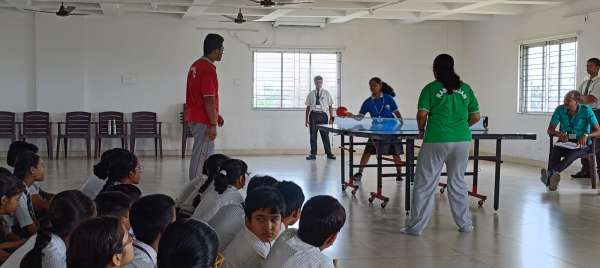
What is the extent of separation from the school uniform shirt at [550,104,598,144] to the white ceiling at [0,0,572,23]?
2.61 metres

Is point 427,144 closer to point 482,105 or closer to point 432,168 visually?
point 432,168

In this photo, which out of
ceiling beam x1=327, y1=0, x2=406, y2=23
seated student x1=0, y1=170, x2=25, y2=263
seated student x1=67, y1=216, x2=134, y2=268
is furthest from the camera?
ceiling beam x1=327, y1=0, x2=406, y2=23

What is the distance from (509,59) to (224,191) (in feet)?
30.9

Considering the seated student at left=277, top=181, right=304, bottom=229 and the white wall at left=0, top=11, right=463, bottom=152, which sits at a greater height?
the white wall at left=0, top=11, right=463, bottom=152

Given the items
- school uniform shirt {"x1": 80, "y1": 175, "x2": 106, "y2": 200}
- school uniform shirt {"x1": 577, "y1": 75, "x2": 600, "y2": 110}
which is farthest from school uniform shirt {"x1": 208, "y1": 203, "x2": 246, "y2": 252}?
school uniform shirt {"x1": 577, "y1": 75, "x2": 600, "y2": 110}

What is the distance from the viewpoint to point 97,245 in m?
1.88

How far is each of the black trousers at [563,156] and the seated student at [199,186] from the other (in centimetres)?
492

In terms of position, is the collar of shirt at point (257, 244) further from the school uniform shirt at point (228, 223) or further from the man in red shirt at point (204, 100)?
the man in red shirt at point (204, 100)

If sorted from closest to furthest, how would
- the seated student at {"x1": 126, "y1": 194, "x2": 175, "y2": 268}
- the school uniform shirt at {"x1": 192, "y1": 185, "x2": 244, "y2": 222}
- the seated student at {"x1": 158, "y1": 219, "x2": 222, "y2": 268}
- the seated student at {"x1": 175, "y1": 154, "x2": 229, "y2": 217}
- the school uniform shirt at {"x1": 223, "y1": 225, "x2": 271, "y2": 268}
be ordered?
1. the seated student at {"x1": 158, "y1": 219, "x2": 222, "y2": 268}
2. the seated student at {"x1": 126, "y1": 194, "x2": 175, "y2": 268}
3. the school uniform shirt at {"x1": 223, "y1": 225, "x2": 271, "y2": 268}
4. the school uniform shirt at {"x1": 192, "y1": 185, "x2": 244, "y2": 222}
5. the seated student at {"x1": 175, "y1": 154, "x2": 229, "y2": 217}

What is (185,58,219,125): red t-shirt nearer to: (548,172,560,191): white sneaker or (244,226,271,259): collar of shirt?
(244,226,271,259): collar of shirt

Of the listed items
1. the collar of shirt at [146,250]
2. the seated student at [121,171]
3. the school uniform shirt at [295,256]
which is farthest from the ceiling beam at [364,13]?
the collar of shirt at [146,250]

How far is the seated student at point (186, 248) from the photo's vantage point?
80.5 inches

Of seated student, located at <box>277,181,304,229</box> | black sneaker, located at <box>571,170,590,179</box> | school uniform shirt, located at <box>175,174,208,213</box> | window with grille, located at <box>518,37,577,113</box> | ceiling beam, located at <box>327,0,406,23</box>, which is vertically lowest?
black sneaker, located at <box>571,170,590,179</box>

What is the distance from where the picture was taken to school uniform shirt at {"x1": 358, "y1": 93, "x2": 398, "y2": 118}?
8664 millimetres
